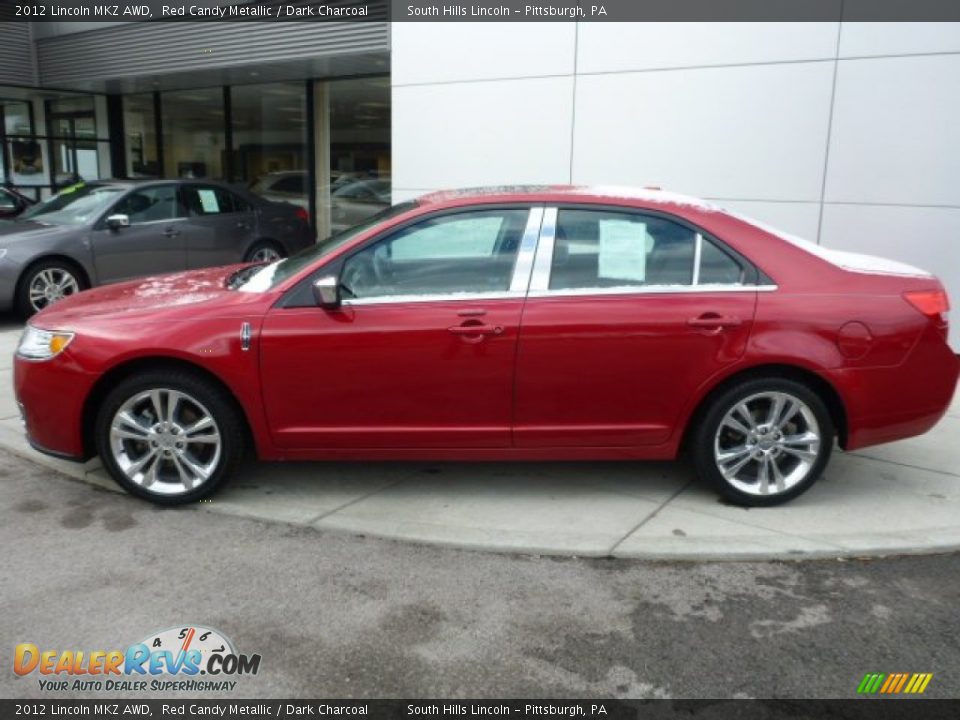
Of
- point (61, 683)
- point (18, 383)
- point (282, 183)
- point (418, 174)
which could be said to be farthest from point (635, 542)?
point (282, 183)

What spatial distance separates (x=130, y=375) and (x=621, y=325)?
8.18 feet

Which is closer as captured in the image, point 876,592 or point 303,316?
point 876,592

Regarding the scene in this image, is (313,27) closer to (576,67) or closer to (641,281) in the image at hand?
(576,67)

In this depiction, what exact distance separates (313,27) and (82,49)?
594cm

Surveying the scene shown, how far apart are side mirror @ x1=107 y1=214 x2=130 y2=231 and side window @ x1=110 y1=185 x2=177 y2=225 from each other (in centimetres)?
22

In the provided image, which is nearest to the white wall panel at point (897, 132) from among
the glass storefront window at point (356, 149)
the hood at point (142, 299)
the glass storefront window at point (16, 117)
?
the hood at point (142, 299)

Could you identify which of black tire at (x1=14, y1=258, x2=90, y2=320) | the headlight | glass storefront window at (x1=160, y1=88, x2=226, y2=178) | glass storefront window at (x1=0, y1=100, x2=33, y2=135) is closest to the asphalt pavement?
the headlight

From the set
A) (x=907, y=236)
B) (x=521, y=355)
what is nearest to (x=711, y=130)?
(x=907, y=236)

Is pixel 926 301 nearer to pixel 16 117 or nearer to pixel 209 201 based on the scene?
pixel 209 201

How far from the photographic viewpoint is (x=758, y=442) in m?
4.41

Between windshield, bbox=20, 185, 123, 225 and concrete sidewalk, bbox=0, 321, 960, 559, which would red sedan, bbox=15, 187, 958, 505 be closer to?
concrete sidewalk, bbox=0, 321, 960, 559

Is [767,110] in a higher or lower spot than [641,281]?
higher

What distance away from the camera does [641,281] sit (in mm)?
4359

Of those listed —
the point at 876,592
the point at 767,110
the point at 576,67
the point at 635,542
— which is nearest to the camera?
the point at 876,592
